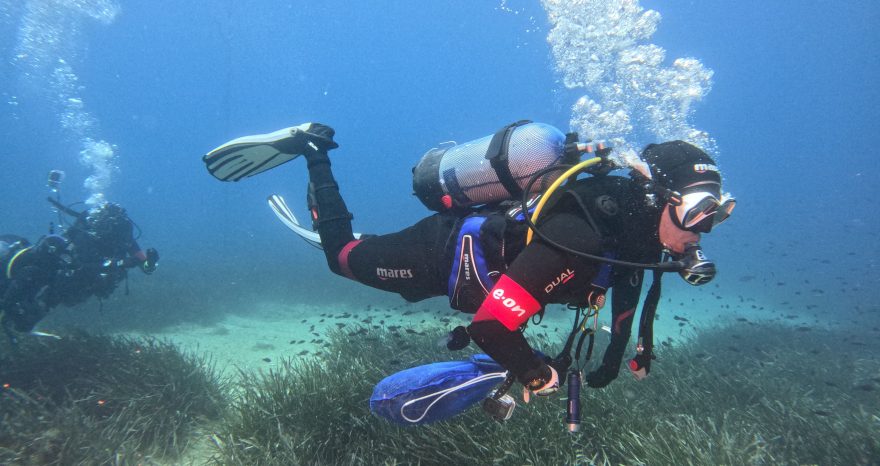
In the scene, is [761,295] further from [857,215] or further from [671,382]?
[857,215]

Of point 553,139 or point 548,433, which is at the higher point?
point 553,139

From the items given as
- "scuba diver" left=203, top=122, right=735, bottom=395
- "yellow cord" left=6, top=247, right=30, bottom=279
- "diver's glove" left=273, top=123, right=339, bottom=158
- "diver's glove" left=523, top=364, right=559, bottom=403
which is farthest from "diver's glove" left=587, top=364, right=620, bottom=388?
"yellow cord" left=6, top=247, right=30, bottom=279

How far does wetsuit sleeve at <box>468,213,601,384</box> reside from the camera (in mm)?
2217

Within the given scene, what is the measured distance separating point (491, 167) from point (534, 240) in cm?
93

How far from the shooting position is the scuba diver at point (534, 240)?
7.39 ft

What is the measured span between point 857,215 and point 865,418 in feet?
541

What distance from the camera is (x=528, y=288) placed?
221 cm

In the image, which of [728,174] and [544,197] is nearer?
[544,197]

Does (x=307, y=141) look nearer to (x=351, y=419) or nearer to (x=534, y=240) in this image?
(x=534, y=240)

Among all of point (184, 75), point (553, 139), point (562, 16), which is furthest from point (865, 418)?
point (184, 75)

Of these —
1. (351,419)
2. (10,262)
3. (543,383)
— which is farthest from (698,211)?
(10,262)

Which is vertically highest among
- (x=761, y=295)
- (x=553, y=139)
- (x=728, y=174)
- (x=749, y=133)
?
(x=749, y=133)

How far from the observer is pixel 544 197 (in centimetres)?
234

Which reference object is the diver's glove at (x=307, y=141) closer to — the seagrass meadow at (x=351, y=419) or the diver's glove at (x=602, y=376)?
the seagrass meadow at (x=351, y=419)
